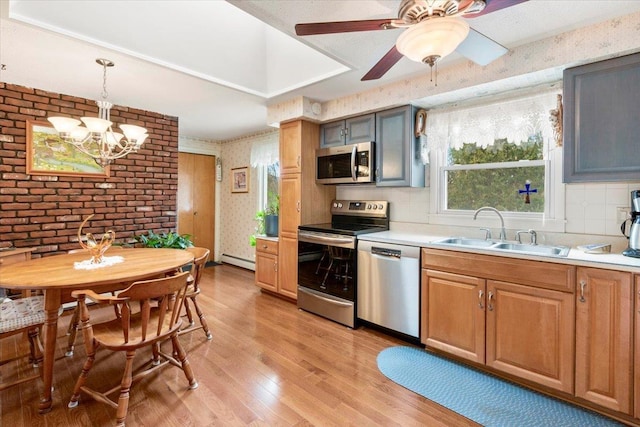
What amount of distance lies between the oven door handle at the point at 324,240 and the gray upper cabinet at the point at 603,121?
1.74 meters

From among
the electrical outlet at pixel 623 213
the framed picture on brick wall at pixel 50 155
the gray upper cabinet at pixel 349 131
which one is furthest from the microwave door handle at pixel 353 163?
the framed picture on brick wall at pixel 50 155

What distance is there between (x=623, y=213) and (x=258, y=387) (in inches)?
108

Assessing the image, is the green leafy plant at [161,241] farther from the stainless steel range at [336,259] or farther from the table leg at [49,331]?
the table leg at [49,331]

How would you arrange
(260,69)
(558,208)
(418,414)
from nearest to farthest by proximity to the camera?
(418,414) < (558,208) < (260,69)

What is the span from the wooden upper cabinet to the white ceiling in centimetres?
159

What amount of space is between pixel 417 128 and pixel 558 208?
51.9 inches

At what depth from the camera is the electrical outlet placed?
212cm

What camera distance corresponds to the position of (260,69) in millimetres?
3115

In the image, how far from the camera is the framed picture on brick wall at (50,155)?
3100mm

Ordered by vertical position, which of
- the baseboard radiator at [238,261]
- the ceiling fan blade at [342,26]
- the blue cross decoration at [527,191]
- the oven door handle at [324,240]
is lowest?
the baseboard radiator at [238,261]

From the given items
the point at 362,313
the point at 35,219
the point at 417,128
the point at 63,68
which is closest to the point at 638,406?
the point at 362,313

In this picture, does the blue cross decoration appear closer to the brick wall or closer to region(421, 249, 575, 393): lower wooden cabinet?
region(421, 249, 575, 393): lower wooden cabinet

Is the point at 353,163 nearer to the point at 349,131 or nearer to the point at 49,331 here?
the point at 349,131

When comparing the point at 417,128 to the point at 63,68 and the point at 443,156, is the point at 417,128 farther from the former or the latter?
the point at 63,68
